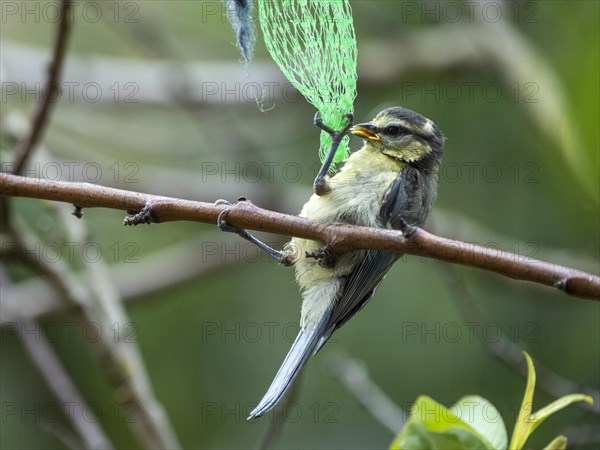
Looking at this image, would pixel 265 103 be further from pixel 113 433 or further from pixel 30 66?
pixel 113 433

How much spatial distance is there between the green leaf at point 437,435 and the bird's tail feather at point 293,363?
0.34m

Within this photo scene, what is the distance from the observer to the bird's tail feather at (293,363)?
69.2 inches

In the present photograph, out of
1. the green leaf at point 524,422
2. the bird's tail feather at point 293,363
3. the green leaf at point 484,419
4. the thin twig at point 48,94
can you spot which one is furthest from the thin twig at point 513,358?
the thin twig at point 48,94

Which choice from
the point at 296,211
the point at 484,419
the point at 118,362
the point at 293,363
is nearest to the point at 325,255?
the point at 293,363

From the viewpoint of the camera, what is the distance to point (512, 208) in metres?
4.43

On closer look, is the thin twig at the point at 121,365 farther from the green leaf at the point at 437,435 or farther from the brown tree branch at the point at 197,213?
the green leaf at the point at 437,435

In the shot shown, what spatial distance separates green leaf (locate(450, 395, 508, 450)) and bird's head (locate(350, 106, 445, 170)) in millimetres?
986

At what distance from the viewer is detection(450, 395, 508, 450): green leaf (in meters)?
1.53

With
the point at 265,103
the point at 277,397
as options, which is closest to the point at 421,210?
the point at 277,397

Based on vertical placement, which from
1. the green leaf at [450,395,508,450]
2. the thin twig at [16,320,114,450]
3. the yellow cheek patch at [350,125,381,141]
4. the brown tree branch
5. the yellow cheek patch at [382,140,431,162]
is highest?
the yellow cheek patch at [350,125,381,141]

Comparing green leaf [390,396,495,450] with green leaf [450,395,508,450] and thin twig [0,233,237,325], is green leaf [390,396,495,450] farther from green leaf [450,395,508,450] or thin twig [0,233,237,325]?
thin twig [0,233,237,325]

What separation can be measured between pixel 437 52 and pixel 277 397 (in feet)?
9.60

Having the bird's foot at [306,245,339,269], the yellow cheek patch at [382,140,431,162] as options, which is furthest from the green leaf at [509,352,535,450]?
the yellow cheek patch at [382,140,431,162]

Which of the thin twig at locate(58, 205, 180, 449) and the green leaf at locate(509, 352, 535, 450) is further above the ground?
the green leaf at locate(509, 352, 535, 450)
